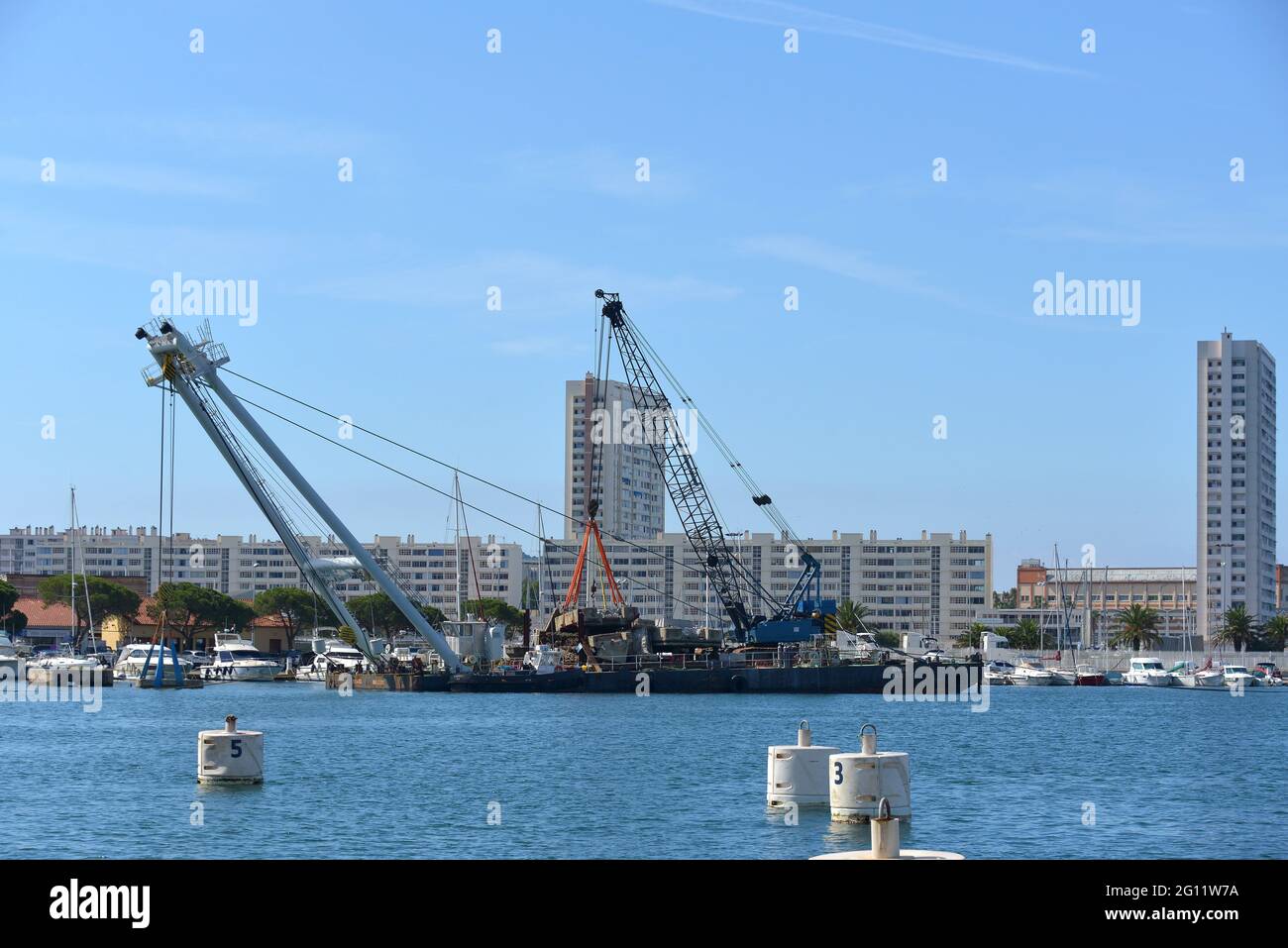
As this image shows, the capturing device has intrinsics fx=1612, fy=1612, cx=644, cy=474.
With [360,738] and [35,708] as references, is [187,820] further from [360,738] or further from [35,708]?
[35,708]

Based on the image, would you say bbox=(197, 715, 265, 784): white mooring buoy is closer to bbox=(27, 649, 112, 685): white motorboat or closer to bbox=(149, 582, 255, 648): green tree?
bbox=(27, 649, 112, 685): white motorboat

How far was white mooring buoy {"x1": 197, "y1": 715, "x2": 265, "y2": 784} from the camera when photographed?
4019cm

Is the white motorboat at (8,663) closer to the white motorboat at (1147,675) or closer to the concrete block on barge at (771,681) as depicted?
the concrete block on barge at (771,681)

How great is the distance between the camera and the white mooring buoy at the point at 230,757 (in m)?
40.2

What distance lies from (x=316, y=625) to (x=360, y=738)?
Result: 13717cm

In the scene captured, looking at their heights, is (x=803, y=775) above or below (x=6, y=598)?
above

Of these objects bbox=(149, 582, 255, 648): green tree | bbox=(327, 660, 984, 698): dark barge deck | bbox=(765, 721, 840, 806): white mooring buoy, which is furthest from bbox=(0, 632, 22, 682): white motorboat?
bbox=(765, 721, 840, 806): white mooring buoy

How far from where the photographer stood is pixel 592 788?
42.8 m

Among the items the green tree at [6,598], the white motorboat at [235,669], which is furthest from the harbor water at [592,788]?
the green tree at [6,598]

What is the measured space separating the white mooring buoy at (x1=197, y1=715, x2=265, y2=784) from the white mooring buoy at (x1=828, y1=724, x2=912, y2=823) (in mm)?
16394

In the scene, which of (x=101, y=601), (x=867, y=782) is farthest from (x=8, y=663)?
(x=867, y=782)

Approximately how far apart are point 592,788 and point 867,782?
45.8 feet

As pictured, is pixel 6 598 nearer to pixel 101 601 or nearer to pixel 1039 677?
pixel 101 601
